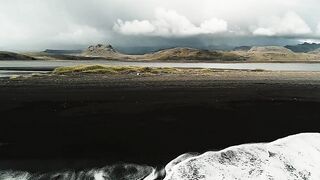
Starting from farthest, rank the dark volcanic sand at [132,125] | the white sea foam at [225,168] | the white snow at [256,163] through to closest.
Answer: the dark volcanic sand at [132,125] → the white sea foam at [225,168] → the white snow at [256,163]

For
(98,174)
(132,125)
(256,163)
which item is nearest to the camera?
(98,174)

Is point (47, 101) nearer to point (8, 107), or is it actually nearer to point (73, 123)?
point (8, 107)

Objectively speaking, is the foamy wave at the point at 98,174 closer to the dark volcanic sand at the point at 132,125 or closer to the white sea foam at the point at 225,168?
the white sea foam at the point at 225,168

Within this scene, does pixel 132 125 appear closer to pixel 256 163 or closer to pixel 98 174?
pixel 98 174

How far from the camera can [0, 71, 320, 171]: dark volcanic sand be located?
2947 centimetres

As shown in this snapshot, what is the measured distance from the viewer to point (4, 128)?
38.4m

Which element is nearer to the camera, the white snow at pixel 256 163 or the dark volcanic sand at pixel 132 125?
the white snow at pixel 256 163

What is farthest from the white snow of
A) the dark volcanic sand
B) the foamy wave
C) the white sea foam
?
the dark volcanic sand

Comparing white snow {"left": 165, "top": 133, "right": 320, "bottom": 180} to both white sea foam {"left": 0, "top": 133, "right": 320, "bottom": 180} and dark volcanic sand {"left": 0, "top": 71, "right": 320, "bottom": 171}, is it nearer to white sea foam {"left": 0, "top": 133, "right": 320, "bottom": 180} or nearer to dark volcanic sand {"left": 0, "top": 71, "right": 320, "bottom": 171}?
white sea foam {"left": 0, "top": 133, "right": 320, "bottom": 180}

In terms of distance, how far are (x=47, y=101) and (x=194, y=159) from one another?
123 feet

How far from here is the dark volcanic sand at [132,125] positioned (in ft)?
96.7

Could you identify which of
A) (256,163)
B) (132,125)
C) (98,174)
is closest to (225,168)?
(256,163)

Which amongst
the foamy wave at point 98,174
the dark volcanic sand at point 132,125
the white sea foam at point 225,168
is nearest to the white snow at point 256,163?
the white sea foam at point 225,168

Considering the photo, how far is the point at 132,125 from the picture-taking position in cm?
3991
